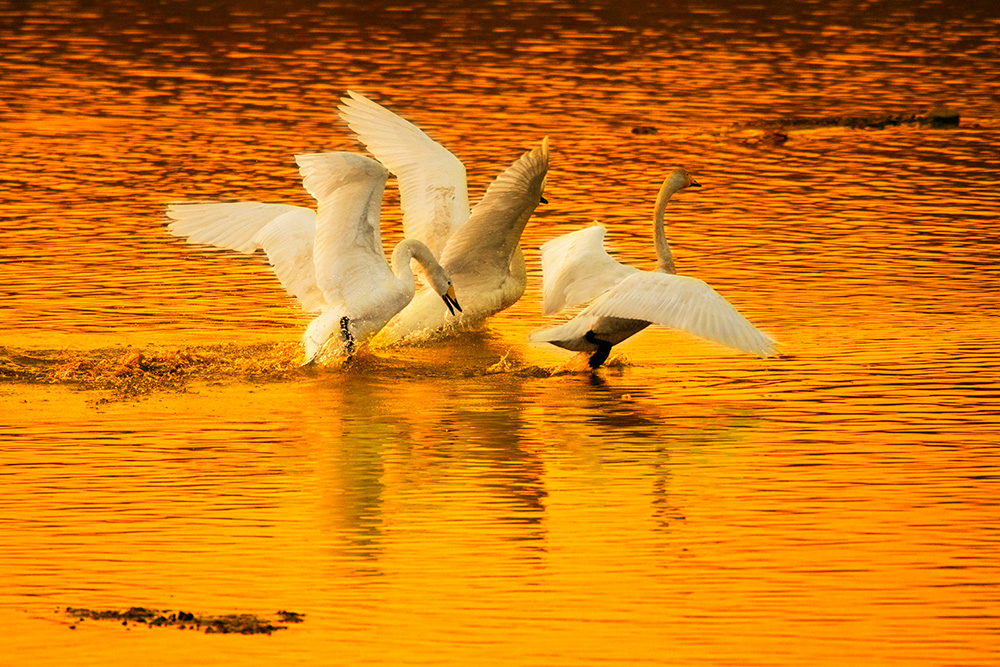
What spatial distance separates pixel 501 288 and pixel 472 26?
62.0 ft

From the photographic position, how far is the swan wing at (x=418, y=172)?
527 inches

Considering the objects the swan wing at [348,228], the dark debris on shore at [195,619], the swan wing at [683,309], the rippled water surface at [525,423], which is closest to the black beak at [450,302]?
the rippled water surface at [525,423]

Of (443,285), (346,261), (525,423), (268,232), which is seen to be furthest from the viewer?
(268,232)

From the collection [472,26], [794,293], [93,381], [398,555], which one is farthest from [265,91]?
[398,555]

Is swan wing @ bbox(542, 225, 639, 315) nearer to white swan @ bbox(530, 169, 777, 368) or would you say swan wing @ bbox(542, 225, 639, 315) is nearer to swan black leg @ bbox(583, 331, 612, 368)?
white swan @ bbox(530, 169, 777, 368)

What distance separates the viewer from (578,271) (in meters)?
12.0

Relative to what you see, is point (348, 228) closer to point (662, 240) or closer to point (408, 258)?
point (408, 258)

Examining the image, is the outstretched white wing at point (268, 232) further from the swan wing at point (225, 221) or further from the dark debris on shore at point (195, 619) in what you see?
the dark debris on shore at point (195, 619)

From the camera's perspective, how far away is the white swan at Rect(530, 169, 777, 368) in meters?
10.5

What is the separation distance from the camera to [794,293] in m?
13.6

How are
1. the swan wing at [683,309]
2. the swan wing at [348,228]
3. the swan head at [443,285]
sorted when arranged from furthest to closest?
the swan head at [443,285] < the swan wing at [348,228] < the swan wing at [683,309]

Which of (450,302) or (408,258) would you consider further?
(450,302)

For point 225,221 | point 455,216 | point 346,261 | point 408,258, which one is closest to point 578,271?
point 408,258

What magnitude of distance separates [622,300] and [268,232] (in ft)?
9.36
